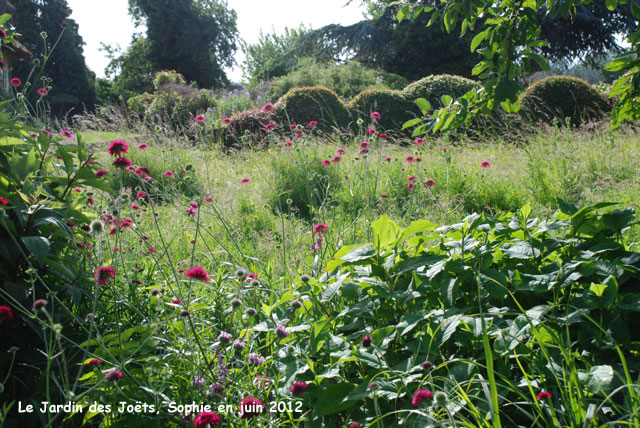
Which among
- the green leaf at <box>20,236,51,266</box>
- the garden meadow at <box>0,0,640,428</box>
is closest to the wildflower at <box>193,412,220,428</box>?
the garden meadow at <box>0,0,640,428</box>

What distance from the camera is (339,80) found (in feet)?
58.5

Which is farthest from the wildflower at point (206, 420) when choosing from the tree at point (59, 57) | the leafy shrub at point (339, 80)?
the tree at point (59, 57)

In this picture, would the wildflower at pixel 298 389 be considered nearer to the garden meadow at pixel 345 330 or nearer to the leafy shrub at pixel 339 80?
the garden meadow at pixel 345 330

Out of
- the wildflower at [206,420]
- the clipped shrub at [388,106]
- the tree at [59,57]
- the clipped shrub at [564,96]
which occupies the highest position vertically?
the tree at [59,57]

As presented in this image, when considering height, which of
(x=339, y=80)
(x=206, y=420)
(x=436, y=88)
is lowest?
(x=206, y=420)

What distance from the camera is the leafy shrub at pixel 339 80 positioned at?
56.2ft

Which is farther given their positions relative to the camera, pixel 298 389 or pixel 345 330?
pixel 345 330

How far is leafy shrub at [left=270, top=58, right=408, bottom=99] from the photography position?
1712 centimetres

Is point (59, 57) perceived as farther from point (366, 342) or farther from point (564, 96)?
point (366, 342)

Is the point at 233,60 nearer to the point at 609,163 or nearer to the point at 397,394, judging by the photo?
the point at 609,163

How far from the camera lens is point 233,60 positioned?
1449 inches

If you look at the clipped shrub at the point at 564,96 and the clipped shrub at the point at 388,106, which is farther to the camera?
the clipped shrub at the point at 388,106

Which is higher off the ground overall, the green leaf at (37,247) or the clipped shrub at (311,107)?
the clipped shrub at (311,107)

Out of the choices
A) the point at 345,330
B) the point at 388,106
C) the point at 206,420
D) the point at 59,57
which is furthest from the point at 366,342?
the point at 59,57
